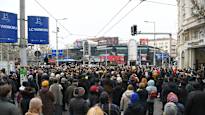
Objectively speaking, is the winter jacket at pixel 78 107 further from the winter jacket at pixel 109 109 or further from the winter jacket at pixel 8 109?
the winter jacket at pixel 8 109

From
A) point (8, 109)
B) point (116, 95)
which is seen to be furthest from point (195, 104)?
point (116, 95)

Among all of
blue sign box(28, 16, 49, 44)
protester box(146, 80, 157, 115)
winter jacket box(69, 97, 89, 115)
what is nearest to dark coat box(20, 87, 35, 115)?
winter jacket box(69, 97, 89, 115)

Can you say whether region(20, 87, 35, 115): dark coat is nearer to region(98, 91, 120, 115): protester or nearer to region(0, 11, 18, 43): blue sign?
region(98, 91, 120, 115): protester

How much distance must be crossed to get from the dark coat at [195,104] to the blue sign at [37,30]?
12.7 m

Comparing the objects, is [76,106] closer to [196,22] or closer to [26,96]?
[26,96]

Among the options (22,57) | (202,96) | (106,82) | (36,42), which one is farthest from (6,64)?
(202,96)

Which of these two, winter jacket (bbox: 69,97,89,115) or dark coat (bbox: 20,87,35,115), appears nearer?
winter jacket (bbox: 69,97,89,115)

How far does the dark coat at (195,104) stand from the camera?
942cm

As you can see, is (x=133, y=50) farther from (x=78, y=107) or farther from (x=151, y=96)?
(x=78, y=107)

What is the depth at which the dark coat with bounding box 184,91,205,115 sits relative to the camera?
9.42 metres

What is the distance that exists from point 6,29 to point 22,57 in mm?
2852

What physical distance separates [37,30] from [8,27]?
1.91 m

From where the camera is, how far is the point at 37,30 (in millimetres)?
21312

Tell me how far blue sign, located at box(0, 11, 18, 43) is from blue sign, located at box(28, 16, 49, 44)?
0.85m
